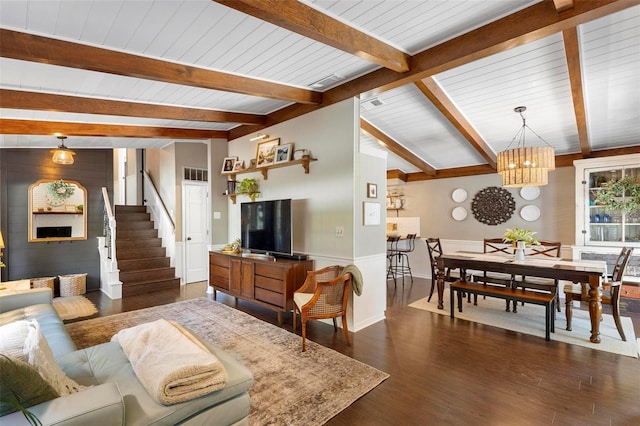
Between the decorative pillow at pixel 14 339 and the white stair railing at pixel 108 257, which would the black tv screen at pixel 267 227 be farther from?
the decorative pillow at pixel 14 339

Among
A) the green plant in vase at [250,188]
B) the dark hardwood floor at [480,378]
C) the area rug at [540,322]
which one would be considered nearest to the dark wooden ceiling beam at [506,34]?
the green plant in vase at [250,188]

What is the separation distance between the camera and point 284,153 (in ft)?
15.2

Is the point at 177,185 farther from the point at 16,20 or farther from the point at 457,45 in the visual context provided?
the point at 457,45

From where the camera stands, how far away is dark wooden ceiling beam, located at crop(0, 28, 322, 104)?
2.48 meters

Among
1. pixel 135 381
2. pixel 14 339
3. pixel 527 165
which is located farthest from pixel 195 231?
pixel 527 165

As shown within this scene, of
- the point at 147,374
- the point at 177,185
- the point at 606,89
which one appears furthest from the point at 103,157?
the point at 606,89

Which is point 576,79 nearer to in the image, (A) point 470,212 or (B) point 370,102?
(B) point 370,102

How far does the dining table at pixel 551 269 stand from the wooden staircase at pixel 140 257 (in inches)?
202

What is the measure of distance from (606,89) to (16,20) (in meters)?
5.90

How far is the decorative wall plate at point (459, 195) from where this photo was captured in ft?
22.5

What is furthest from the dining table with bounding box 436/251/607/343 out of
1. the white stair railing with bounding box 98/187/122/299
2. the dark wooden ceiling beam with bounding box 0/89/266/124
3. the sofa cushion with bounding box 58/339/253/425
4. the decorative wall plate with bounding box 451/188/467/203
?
the white stair railing with bounding box 98/187/122/299

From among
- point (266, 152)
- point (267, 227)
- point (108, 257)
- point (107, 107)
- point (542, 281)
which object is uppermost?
point (107, 107)

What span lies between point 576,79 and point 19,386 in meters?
5.03

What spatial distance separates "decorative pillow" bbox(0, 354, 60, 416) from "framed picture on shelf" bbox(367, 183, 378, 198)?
11.3 ft
